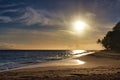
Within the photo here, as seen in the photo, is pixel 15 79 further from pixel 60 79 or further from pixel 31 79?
pixel 60 79

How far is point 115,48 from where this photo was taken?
128 m

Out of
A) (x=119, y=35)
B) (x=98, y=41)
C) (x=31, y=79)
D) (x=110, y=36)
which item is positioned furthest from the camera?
(x=98, y=41)

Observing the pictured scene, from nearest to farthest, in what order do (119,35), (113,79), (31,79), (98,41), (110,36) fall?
(113,79) → (31,79) → (119,35) → (110,36) → (98,41)

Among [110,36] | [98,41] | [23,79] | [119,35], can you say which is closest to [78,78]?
[23,79]

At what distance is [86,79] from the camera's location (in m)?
19.7

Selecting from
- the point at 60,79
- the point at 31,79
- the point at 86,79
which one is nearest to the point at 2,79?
the point at 31,79

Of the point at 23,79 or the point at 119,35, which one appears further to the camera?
the point at 119,35

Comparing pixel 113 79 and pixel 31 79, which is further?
pixel 31 79

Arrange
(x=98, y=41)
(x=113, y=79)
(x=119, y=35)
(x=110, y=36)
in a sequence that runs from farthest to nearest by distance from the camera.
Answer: (x=98, y=41) < (x=110, y=36) < (x=119, y=35) < (x=113, y=79)

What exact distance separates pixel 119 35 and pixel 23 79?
10051 cm

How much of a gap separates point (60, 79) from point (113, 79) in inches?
157

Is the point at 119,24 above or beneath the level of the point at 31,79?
above

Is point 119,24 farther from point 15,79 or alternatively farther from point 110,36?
point 15,79

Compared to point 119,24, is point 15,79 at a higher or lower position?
lower
